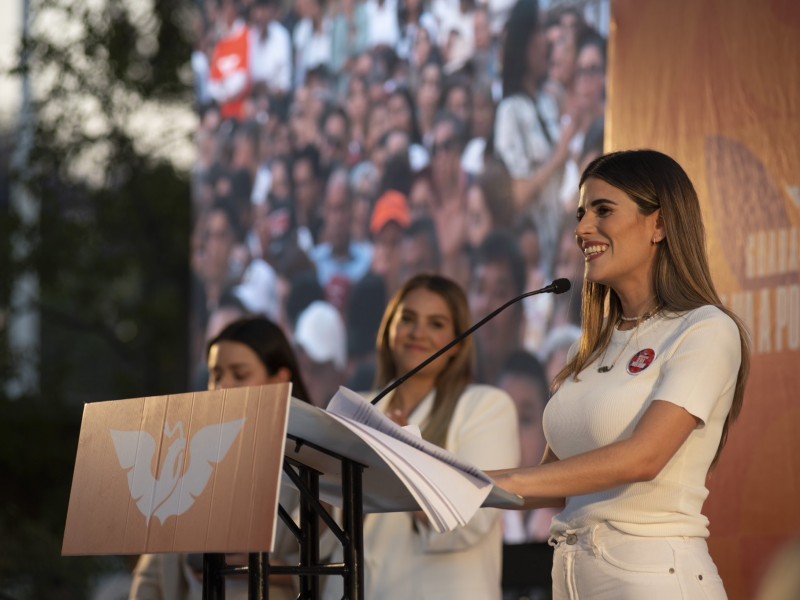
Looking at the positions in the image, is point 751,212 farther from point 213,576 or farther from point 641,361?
point 213,576

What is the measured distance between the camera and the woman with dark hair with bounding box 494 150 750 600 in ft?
7.97

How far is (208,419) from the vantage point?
7.35 ft

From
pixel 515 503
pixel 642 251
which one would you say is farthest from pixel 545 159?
pixel 515 503

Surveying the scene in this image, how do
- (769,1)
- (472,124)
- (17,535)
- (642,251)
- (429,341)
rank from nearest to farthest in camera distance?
(642,251) < (769,1) < (429,341) < (472,124) < (17,535)

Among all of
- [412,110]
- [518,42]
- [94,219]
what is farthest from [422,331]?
[94,219]

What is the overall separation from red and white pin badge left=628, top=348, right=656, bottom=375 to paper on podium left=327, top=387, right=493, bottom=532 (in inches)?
21.7

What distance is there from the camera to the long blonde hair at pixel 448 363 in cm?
382

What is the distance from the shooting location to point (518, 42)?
225 inches

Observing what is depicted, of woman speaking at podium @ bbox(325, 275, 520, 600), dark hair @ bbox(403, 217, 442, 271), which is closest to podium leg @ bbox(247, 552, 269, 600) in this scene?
woman speaking at podium @ bbox(325, 275, 520, 600)

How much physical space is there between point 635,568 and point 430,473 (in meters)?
0.59

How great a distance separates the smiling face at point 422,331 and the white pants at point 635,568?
4.56ft

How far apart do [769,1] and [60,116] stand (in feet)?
31.9

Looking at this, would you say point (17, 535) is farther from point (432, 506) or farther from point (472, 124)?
point (432, 506)

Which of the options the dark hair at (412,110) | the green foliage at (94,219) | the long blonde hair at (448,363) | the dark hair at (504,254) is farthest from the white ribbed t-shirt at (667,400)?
the green foliage at (94,219)
